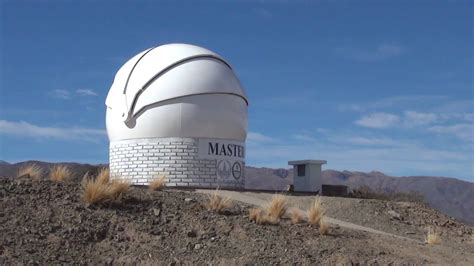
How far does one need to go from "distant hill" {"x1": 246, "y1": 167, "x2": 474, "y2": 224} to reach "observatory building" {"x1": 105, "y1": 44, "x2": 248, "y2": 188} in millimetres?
67086

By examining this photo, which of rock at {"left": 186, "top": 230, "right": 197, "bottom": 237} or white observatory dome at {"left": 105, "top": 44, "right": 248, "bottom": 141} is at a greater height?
white observatory dome at {"left": 105, "top": 44, "right": 248, "bottom": 141}

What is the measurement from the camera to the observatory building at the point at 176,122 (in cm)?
2539

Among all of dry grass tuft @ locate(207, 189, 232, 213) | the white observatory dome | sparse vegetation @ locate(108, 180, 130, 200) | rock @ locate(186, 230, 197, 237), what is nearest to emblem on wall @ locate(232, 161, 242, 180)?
the white observatory dome

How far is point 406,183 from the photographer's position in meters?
105

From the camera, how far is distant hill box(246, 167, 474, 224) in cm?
9712

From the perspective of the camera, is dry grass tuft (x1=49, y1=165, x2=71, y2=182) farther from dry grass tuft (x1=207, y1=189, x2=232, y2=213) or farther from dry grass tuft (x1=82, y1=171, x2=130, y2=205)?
dry grass tuft (x1=207, y1=189, x2=232, y2=213)

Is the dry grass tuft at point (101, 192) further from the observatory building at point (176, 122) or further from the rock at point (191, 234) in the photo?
the observatory building at point (176, 122)

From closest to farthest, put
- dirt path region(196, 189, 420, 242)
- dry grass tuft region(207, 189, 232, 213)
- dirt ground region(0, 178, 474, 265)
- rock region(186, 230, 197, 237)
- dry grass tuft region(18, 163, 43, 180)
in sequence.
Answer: dirt ground region(0, 178, 474, 265)
rock region(186, 230, 197, 237)
dry grass tuft region(207, 189, 232, 213)
dirt path region(196, 189, 420, 242)
dry grass tuft region(18, 163, 43, 180)

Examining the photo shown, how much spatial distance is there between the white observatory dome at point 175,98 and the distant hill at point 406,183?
66.8m

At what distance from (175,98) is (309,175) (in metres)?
7.24

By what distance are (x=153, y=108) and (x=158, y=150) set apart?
1.57 m

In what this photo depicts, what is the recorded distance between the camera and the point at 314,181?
29391 millimetres

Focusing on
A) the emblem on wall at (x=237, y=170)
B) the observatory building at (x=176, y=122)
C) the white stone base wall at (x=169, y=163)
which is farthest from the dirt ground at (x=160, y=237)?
the emblem on wall at (x=237, y=170)

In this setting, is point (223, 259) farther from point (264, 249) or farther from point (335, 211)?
point (335, 211)
